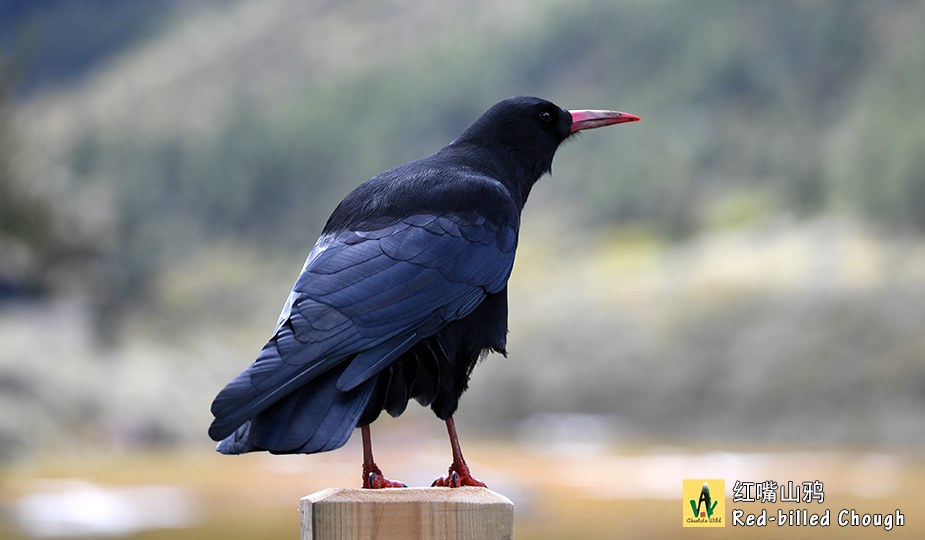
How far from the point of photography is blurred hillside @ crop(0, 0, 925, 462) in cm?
1487

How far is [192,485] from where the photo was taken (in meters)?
10.4

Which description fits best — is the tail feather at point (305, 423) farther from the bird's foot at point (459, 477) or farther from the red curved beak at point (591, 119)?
the red curved beak at point (591, 119)

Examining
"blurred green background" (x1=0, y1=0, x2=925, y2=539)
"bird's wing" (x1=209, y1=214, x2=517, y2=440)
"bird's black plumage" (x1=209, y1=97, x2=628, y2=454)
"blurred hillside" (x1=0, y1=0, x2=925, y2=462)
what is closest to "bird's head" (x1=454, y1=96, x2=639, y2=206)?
"bird's black plumage" (x1=209, y1=97, x2=628, y2=454)

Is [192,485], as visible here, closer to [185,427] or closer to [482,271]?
[185,427]

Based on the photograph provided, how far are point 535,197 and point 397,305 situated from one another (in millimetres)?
23598

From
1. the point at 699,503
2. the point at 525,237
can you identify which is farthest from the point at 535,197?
the point at 699,503

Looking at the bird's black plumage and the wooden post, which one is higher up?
the bird's black plumage

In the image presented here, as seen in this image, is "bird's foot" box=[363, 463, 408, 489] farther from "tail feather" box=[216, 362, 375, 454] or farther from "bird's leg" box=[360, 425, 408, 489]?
"tail feather" box=[216, 362, 375, 454]

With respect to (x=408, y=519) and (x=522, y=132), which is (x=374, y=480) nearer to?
(x=408, y=519)

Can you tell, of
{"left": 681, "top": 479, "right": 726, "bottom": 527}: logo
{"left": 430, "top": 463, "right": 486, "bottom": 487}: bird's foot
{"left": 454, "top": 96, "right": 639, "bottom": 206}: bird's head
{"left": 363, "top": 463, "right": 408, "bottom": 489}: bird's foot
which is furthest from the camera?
{"left": 681, "top": 479, "right": 726, "bottom": 527}: logo

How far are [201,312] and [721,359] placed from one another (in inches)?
492

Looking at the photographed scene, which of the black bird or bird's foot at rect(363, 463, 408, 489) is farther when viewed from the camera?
bird's foot at rect(363, 463, 408, 489)

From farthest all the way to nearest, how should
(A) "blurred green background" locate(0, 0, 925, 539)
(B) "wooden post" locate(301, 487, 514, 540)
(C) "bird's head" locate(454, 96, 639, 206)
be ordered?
(A) "blurred green background" locate(0, 0, 925, 539)
(C) "bird's head" locate(454, 96, 639, 206)
(B) "wooden post" locate(301, 487, 514, 540)

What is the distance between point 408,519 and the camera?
65.9 inches
